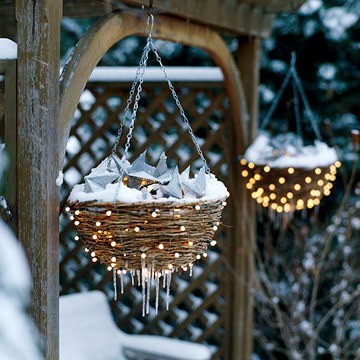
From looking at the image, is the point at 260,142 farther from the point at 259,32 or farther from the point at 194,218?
the point at 194,218

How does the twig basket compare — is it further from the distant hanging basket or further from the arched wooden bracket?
the distant hanging basket

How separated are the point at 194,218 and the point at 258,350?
3982 mm

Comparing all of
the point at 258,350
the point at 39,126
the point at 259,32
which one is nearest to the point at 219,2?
the point at 259,32

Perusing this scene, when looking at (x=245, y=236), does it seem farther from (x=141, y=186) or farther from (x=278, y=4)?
(x=141, y=186)

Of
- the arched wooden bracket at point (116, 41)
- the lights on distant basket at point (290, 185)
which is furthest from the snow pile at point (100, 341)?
the arched wooden bracket at point (116, 41)

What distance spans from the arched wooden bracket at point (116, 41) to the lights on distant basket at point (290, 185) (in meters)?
0.42

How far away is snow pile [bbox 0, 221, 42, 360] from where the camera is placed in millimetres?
923

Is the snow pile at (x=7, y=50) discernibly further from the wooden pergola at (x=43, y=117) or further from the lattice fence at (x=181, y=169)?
the lattice fence at (x=181, y=169)

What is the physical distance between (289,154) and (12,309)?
261cm

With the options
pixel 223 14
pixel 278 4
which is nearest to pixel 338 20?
pixel 278 4

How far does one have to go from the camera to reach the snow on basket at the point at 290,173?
3.37 meters

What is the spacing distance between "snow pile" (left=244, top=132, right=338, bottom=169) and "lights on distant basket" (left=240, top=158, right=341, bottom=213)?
0.07ft

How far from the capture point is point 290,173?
11.1ft

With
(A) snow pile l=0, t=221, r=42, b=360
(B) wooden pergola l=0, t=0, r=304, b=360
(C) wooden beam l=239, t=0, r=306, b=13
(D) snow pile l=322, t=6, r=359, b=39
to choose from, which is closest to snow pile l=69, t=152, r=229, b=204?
(B) wooden pergola l=0, t=0, r=304, b=360
